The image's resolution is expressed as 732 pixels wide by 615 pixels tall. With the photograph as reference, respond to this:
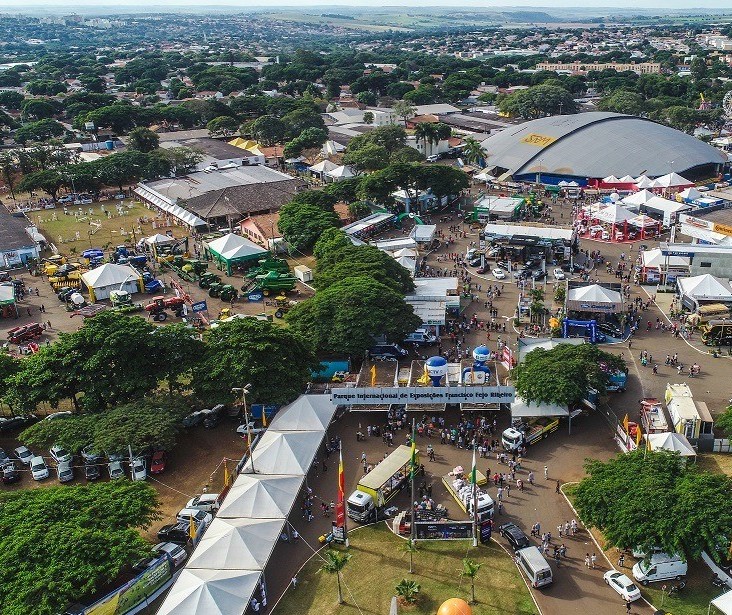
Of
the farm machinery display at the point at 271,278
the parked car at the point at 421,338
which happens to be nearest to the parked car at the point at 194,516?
the parked car at the point at 421,338

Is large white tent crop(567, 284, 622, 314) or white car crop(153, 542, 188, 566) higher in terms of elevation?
large white tent crop(567, 284, 622, 314)

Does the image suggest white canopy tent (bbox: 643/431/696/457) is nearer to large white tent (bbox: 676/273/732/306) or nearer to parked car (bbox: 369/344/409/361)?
parked car (bbox: 369/344/409/361)

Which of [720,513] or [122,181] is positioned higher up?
[720,513]

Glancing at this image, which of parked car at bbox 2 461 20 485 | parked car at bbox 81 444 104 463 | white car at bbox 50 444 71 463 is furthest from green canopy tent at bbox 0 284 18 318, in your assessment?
parked car at bbox 81 444 104 463

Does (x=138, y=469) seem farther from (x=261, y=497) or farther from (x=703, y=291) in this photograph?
(x=703, y=291)

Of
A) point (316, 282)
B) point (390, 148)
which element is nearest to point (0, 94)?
point (390, 148)

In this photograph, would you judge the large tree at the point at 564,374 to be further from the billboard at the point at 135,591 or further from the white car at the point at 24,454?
the white car at the point at 24,454

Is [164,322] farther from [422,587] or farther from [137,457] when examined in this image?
[422,587]
